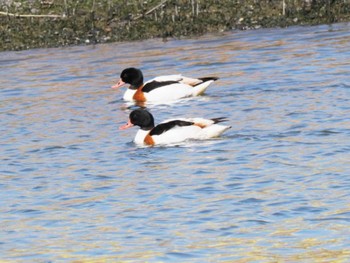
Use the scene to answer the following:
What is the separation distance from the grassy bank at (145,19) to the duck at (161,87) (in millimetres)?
6438

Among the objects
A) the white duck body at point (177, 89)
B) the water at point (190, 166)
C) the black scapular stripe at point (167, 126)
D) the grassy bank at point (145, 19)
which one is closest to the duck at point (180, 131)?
the black scapular stripe at point (167, 126)

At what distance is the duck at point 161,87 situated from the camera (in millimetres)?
24484

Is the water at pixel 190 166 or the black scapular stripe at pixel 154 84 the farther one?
the black scapular stripe at pixel 154 84

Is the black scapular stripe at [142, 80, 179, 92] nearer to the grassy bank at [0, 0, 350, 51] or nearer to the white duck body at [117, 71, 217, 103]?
the white duck body at [117, 71, 217, 103]

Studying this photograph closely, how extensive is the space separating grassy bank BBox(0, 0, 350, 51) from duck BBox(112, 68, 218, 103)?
21.1ft

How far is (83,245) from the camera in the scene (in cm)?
1286

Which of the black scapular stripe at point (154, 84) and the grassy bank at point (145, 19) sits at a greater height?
the grassy bank at point (145, 19)

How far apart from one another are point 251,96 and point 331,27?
9243mm

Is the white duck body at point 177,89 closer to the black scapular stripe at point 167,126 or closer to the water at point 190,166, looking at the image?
the water at point 190,166

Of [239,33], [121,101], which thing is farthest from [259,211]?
[239,33]

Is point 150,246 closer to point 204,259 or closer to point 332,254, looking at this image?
point 204,259

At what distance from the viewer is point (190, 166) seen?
55.2 ft

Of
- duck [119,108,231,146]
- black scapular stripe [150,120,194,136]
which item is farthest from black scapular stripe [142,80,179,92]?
black scapular stripe [150,120,194,136]

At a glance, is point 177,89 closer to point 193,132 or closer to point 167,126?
point 167,126
